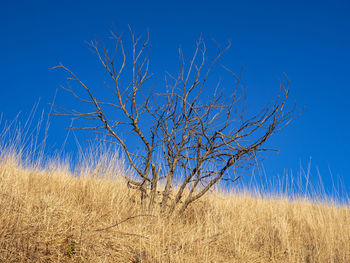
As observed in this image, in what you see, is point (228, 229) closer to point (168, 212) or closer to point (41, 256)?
point (168, 212)

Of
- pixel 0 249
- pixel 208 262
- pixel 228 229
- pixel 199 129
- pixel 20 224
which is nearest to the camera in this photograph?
pixel 0 249

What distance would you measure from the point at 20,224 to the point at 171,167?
2055 mm

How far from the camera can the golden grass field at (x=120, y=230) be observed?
2568 mm

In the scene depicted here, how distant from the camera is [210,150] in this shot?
13.3ft

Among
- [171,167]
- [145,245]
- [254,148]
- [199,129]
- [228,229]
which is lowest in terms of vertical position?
[145,245]

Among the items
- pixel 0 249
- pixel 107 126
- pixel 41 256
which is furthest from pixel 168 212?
pixel 0 249

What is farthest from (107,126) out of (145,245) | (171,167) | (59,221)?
(145,245)

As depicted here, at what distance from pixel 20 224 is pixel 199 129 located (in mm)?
2554

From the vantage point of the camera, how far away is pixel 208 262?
2.81 metres

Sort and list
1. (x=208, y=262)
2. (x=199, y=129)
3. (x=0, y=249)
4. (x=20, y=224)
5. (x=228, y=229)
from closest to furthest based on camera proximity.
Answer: (x=0, y=249)
(x=20, y=224)
(x=208, y=262)
(x=228, y=229)
(x=199, y=129)

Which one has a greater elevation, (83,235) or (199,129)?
(199,129)

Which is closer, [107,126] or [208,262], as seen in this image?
[208,262]

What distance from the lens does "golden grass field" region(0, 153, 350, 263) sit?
257 cm

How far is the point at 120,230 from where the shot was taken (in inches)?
124
